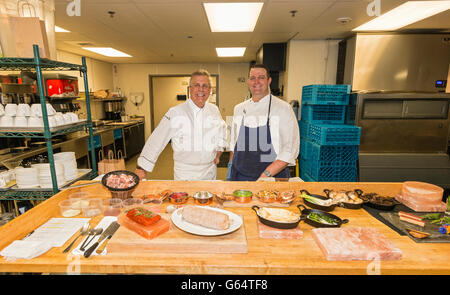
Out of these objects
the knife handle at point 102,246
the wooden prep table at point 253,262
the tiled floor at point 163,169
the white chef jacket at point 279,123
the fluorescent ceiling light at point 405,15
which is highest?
the fluorescent ceiling light at point 405,15

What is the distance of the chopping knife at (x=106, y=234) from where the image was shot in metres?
0.95

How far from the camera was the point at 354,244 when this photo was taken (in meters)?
0.98

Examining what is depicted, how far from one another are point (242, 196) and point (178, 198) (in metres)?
0.37

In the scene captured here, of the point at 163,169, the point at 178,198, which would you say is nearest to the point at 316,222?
the point at 178,198

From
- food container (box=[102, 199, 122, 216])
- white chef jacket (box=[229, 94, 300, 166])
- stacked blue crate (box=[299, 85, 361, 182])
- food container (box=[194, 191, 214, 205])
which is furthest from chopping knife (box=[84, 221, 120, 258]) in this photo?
stacked blue crate (box=[299, 85, 361, 182])

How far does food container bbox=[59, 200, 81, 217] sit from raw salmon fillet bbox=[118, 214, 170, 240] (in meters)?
0.38

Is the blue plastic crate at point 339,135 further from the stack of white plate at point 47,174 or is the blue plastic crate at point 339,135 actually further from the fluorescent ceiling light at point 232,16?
the stack of white plate at point 47,174

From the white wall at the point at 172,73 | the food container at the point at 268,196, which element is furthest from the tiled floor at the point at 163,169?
the food container at the point at 268,196

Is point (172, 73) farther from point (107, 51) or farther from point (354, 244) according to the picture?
point (354, 244)

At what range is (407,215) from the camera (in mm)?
1225

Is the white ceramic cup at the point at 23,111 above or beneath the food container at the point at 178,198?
above

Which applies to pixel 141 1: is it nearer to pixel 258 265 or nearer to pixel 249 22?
pixel 249 22

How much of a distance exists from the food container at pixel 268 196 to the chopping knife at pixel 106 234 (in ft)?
2.52

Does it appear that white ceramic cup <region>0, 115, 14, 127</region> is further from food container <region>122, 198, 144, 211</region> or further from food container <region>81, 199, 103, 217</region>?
food container <region>122, 198, 144, 211</region>
